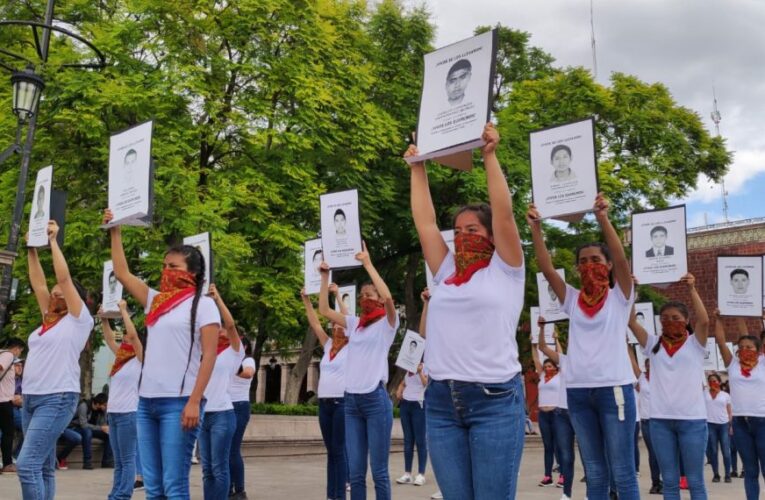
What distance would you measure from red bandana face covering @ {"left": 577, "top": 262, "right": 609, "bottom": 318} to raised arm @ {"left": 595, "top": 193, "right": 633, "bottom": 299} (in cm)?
9

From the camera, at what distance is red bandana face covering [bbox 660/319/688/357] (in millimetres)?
7121

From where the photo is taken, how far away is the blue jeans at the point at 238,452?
388 inches

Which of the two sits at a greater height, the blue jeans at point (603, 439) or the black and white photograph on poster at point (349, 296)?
the black and white photograph on poster at point (349, 296)

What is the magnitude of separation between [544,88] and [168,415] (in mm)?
25814

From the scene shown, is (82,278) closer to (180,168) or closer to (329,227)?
(180,168)

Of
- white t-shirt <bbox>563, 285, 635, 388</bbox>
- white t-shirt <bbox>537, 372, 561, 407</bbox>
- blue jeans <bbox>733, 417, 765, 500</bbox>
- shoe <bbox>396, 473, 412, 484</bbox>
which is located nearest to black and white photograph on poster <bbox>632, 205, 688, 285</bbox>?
blue jeans <bbox>733, 417, 765, 500</bbox>

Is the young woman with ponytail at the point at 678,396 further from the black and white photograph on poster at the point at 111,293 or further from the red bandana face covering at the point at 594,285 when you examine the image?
the black and white photograph on poster at the point at 111,293

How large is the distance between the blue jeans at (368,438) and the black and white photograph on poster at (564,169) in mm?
2287

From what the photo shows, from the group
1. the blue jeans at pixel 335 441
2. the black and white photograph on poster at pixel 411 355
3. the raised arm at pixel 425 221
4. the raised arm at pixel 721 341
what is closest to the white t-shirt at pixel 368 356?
the blue jeans at pixel 335 441

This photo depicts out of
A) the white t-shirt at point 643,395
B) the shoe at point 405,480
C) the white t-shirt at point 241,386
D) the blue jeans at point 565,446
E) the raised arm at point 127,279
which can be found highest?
Result: the raised arm at point 127,279

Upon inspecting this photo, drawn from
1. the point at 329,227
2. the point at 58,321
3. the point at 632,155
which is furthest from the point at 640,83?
the point at 58,321

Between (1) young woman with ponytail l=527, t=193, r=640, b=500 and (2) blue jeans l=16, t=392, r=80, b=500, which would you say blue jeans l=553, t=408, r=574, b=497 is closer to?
(1) young woman with ponytail l=527, t=193, r=640, b=500

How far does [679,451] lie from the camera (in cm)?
696

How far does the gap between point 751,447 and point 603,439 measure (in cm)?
346
